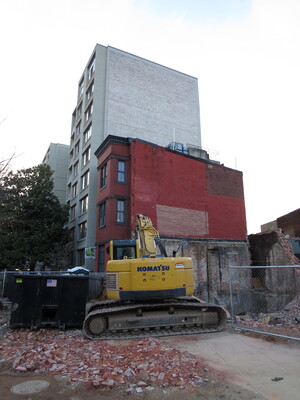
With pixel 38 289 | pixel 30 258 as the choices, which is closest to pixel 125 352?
pixel 38 289

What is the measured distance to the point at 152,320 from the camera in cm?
894

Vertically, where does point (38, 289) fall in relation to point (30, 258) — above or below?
below

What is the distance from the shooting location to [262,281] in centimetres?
2488

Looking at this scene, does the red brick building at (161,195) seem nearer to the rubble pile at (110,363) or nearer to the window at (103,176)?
the window at (103,176)

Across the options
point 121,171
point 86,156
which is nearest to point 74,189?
point 86,156

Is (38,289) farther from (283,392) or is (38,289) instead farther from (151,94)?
(151,94)

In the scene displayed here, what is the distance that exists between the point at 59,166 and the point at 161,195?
29.4 m

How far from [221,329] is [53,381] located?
5.63 meters

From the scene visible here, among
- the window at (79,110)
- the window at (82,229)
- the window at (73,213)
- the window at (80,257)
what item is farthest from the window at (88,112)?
the window at (80,257)

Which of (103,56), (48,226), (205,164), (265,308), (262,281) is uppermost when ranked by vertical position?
(103,56)

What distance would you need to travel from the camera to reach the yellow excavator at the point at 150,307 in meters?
8.75

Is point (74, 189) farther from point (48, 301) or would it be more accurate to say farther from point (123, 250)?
point (48, 301)

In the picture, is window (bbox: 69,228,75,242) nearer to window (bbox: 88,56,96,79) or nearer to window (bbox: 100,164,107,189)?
window (bbox: 100,164,107,189)

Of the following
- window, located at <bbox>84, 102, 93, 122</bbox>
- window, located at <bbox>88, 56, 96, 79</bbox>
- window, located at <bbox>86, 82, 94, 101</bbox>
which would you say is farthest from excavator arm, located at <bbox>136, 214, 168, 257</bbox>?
window, located at <bbox>88, 56, 96, 79</bbox>
